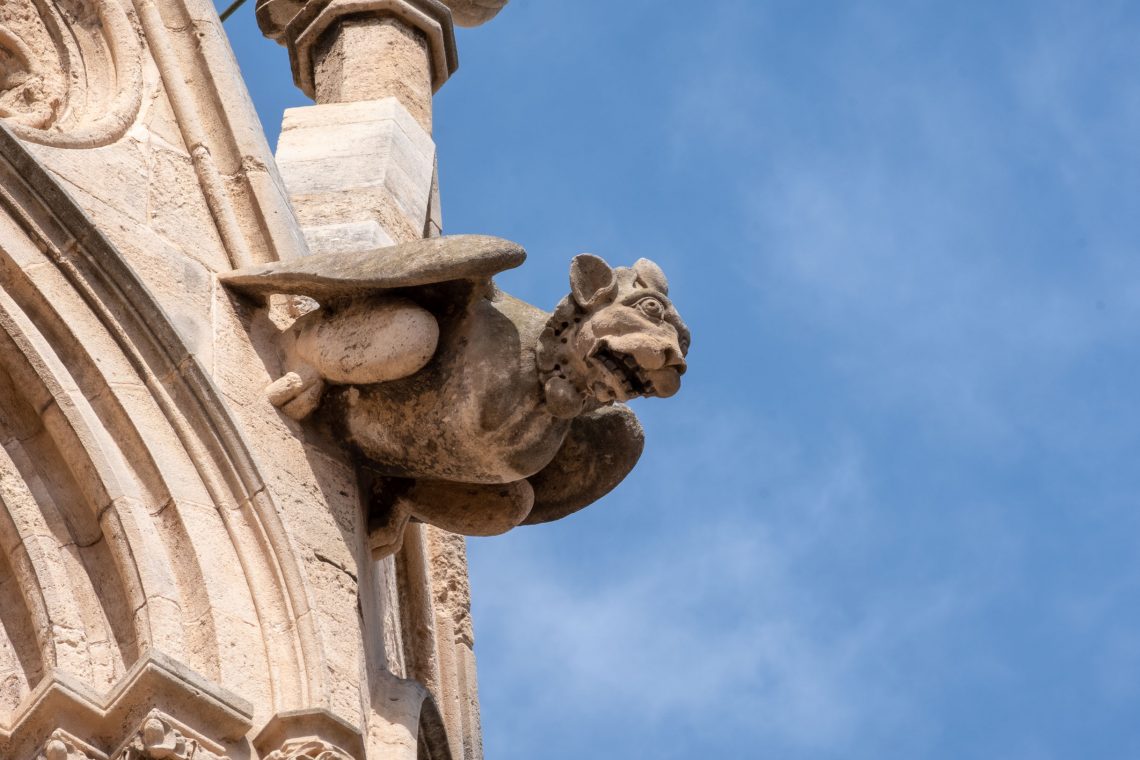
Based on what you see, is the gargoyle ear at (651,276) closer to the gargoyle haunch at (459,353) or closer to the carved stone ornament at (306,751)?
the gargoyle haunch at (459,353)

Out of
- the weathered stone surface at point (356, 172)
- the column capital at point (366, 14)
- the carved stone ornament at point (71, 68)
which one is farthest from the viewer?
the column capital at point (366, 14)

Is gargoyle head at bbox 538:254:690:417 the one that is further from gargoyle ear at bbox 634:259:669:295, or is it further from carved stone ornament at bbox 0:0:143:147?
carved stone ornament at bbox 0:0:143:147

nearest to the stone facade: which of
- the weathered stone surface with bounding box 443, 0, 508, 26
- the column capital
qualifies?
the column capital

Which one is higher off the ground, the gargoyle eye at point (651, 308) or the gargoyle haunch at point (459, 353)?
the gargoyle eye at point (651, 308)

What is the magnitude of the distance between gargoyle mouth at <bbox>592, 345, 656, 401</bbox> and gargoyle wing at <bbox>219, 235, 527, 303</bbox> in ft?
1.24

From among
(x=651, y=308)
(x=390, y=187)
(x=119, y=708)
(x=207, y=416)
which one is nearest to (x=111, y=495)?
(x=207, y=416)

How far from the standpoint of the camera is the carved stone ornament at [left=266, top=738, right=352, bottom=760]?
292 inches

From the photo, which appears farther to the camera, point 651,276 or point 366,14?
point 366,14

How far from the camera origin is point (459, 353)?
8344mm

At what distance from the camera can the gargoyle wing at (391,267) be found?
8.20 meters

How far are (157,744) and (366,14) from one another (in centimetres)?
492

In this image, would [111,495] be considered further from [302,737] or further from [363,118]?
[363,118]

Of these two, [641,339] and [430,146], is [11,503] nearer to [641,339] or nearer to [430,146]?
[641,339]

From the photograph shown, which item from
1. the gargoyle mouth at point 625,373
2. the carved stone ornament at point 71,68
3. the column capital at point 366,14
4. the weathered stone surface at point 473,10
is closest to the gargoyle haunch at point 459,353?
the gargoyle mouth at point 625,373
